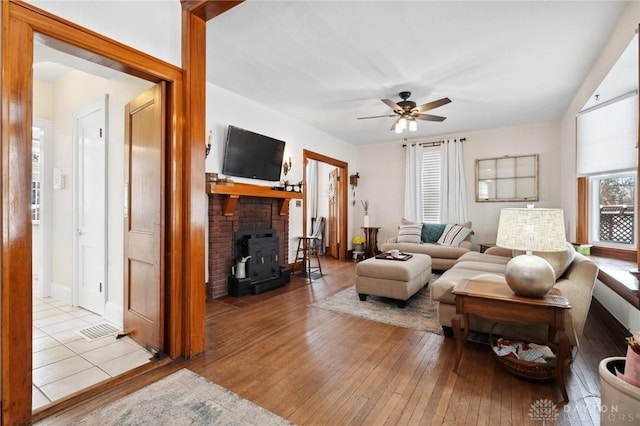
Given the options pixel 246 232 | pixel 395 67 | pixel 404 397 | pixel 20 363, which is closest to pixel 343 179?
pixel 246 232

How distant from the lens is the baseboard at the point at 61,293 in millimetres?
3445

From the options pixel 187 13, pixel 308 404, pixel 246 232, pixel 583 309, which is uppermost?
pixel 187 13

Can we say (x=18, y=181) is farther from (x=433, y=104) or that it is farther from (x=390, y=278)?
(x=433, y=104)

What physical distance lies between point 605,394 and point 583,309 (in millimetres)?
952

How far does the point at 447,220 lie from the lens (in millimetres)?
6047

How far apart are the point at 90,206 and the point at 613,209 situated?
19.1 ft

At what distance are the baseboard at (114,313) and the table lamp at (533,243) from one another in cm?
332

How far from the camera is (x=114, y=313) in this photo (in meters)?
2.93

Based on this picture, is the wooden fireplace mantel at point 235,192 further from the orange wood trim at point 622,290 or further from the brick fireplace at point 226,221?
the orange wood trim at point 622,290

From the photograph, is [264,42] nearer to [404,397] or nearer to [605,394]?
[404,397]

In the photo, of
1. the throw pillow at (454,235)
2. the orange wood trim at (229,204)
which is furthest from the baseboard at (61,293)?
the throw pillow at (454,235)

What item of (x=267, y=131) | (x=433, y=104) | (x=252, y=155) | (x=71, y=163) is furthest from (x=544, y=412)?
(x=71, y=163)

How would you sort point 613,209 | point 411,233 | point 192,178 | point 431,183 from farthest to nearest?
point 431,183, point 411,233, point 613,209, point 192,178

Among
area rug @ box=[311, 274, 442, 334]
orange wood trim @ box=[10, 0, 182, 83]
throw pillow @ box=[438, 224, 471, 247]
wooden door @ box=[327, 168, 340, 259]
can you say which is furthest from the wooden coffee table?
wooden door @ box=[327, 168, 340, 259]
